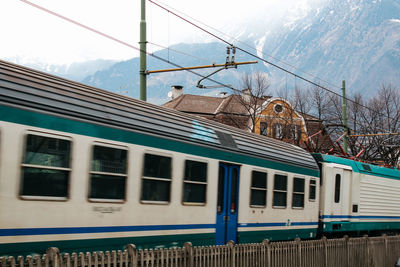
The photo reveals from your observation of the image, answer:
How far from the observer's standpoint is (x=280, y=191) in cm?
1441

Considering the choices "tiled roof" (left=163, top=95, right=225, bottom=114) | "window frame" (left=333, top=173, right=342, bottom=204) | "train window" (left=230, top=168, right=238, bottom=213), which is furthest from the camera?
"tiled roof" (left=163, top=95, right=225, bottom=114)

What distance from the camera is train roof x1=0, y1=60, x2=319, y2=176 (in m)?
7.59

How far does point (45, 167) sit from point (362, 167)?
14893 mm

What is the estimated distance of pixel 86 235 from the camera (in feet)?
27.3

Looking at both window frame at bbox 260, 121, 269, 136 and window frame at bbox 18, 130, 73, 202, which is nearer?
window frame at bbox 18, 130, 73, 202

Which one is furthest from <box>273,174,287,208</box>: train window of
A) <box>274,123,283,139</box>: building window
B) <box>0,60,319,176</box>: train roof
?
<box>274,123,283,139</box>: building window

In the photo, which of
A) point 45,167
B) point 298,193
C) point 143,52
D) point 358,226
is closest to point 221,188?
point 298,193

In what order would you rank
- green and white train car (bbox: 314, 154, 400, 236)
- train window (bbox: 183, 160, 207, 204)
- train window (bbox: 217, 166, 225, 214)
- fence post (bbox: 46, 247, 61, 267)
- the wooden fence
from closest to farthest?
fence post (bbox: 46, 247, 61, 267)
the wooden fence
train window (bbox: 183, 160, 207, 204)
train window (bbox: 217, 166, 225, 214)
green and white train car (bbox: 314, 154, 400, 236)

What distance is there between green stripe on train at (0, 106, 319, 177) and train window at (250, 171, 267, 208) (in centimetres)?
36

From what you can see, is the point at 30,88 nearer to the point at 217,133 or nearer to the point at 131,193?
the point at 131,193

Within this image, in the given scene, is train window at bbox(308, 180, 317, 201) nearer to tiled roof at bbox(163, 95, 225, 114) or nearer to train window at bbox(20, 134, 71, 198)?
train window at bbox(20, 134, 71, 198)

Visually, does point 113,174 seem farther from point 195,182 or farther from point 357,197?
point 357,197

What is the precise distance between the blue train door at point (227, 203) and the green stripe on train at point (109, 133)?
317mm

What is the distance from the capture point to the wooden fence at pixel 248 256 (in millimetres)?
6084
